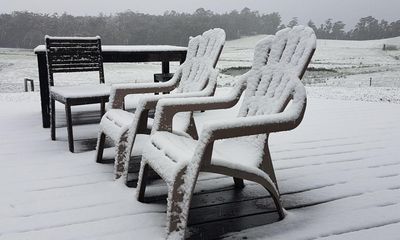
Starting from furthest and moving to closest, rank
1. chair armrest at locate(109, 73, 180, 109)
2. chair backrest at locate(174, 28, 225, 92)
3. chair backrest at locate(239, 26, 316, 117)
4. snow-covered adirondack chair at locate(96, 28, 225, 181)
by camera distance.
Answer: chair backrest at locate(174, 28, 225, 92) < chair armrest at locate(109, 73, 180, 109) < snow-covered adirondack chair at locate(96, 28, 225, 181) < chair backrest at locate(239, 26, 316, 117)

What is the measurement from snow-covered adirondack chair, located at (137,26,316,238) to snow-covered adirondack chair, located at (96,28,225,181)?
0.26 m

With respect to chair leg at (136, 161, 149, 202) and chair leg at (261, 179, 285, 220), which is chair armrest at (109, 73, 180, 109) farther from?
chair leg at (261, 179, 285, 220)

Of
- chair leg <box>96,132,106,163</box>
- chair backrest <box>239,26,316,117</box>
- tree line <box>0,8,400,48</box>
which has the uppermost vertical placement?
tree line <box>0,8,400,48</box>

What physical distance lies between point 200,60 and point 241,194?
131 cm

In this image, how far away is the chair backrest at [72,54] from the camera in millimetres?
3863

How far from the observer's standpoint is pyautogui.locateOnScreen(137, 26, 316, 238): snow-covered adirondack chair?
1805 mm

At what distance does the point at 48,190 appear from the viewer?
97.3 inches

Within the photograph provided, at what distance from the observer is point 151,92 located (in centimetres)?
308

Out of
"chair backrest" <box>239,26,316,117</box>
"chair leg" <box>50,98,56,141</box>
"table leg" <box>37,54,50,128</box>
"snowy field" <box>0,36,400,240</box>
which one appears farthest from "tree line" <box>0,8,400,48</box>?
"chair backrest" <box>239,26,316,117</box>

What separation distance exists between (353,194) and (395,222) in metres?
0.39

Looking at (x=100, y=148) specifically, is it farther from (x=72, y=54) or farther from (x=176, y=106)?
(x=72, y=54)

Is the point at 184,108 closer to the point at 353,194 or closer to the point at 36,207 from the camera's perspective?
the point at 36,207

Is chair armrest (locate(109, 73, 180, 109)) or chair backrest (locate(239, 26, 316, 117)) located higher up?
chair backrest (locate(239, 26, 316, 117))

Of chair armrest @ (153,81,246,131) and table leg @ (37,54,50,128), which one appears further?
table leg @ (37,54,50,128)
